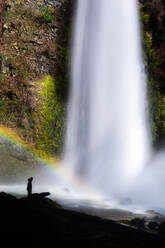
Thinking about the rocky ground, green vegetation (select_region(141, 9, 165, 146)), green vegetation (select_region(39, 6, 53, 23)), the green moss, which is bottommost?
the rocky ground

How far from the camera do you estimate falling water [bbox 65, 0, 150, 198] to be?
19.1 metres

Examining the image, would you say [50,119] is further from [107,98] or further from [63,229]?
[63,229]

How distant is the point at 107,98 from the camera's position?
2119 centimetres

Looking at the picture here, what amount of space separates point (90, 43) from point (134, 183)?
10.9 meters

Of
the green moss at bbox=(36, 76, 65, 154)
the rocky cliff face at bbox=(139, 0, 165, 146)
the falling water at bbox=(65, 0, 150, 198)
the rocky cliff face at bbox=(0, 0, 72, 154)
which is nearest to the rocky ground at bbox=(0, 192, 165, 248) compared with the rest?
the falling water at bbox=(65, 0, 150, 198)

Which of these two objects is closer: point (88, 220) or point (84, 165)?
point (88, 220)

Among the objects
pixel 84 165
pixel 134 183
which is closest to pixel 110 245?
pixel 134 183

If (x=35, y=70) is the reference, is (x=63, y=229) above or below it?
below

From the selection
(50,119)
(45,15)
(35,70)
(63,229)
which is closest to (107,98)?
(50,119)

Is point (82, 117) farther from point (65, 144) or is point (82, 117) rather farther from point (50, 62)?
point (50, 62)

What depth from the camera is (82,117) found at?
66.8 ft

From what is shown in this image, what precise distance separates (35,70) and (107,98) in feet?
17.0

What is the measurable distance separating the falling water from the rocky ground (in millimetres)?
11331

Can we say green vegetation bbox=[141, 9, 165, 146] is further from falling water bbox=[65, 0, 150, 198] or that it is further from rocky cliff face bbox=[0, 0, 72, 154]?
rocky cliff face bbox=[0, 0, 72, 154]
